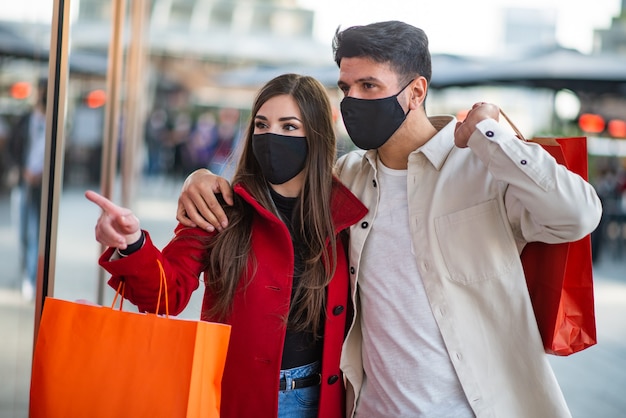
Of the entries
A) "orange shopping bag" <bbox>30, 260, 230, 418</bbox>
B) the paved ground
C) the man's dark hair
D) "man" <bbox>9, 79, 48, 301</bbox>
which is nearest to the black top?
"orange shopping bag" <bbox>30, 260, 230, 418</bbox>

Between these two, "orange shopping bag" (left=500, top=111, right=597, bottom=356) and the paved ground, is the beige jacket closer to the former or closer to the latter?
"orange shopping bag" (left=500, top=111, right=597, bottom=356)

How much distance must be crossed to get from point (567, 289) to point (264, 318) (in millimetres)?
865

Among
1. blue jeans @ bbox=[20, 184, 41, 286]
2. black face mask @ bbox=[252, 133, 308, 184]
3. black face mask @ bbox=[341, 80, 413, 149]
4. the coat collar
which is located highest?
black face mask @ bbox=[341, 80, 413, 149]

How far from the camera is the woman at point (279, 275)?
217 centimetres

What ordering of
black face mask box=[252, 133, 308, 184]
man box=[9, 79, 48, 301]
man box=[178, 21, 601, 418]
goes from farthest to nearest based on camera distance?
man box=[9, 79, 48, 301], black face mask box=[252, 133, 308, 184], man box=[178, 21, 601, 418]

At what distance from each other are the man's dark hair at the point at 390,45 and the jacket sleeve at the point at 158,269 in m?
0.72

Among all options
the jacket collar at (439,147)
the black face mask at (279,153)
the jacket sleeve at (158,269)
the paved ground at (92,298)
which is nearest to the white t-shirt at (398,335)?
the jacket collar at (439,147)

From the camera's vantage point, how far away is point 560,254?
2047 millimetres

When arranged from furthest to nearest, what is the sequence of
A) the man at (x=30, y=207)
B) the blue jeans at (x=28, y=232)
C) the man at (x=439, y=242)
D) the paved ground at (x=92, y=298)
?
the blue jeans at (x=28, y=232)
the man at (x=30, y=207)
the paved ground at (x=92, y=298)
the man at (x=439, y=242)

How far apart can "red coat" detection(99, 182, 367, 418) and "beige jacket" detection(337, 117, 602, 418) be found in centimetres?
12

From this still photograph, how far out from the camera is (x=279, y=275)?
7.25ft

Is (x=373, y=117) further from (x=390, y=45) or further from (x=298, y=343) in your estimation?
(x=298, y=343)

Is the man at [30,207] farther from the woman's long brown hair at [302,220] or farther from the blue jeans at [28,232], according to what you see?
the woman's long brown hair at [302,220]

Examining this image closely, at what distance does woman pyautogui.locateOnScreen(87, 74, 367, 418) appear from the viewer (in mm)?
2166
